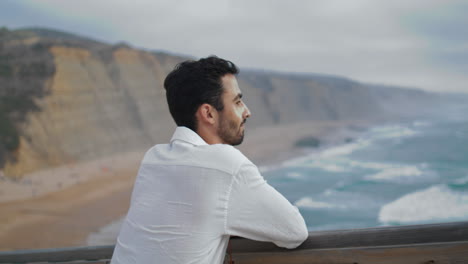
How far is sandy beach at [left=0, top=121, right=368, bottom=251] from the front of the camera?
1155 cm

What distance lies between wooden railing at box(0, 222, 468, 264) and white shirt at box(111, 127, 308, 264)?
2.5 inches

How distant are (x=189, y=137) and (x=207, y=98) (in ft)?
0.41

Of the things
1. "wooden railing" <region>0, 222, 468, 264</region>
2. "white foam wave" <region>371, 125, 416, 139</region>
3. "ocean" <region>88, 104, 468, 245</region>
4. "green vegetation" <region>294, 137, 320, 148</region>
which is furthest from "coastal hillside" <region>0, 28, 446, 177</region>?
"white foam wave" <region>371, 125, 416, 139</region>

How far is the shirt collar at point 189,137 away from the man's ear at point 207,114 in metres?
0.05

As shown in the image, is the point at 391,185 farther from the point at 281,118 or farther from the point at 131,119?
the point at 281,118

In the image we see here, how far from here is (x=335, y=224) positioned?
11.5m

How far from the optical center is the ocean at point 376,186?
11.9 meters

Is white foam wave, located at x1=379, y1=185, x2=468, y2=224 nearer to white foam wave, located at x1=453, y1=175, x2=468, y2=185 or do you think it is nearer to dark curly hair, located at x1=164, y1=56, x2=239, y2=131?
white foam wave, located at x1=453, y1=175, x2=468, y2=185

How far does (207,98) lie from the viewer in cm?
131

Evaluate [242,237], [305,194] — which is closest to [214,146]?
[242,237]

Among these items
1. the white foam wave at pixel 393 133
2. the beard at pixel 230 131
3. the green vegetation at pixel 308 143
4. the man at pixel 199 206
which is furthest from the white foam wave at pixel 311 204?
the white foam wave at pixel 393 133

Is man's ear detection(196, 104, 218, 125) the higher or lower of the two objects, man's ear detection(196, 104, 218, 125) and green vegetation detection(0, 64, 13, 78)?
the lower

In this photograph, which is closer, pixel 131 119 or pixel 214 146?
pixel 214 146

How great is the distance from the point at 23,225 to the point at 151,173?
12509 mm
